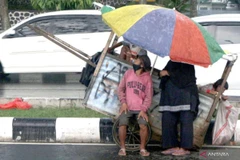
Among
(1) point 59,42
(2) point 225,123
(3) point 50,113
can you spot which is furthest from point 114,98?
(3) point 50,113

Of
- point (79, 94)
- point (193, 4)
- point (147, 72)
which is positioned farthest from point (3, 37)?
point (193, 4)

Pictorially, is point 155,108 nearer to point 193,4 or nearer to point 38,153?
point 38,153

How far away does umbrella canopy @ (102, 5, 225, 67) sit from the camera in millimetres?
6594

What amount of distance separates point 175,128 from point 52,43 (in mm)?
6392

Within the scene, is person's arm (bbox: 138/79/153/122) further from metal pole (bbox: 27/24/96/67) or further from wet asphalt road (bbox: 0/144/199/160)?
metal pole (bbox: 27/24/96/67)

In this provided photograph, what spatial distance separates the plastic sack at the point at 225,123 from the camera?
749 centimetres

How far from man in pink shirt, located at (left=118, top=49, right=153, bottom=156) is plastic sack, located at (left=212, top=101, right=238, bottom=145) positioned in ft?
3.05

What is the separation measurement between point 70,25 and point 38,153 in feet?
20.2

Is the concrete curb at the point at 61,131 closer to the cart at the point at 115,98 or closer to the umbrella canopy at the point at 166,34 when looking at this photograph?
the cart at the point at 115,98

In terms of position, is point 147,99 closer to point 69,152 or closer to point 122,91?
point 122,91

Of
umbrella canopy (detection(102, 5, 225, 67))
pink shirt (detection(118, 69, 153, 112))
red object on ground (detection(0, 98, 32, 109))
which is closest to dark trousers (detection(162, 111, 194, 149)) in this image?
pink shirt (detection(118, 69, 153, 112))

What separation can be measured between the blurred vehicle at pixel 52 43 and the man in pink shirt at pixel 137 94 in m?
5.93

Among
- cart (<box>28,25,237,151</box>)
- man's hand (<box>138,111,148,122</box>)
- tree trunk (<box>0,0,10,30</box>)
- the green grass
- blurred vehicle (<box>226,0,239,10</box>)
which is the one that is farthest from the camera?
blurred vehicle (<box>226,0,239,10</box>)

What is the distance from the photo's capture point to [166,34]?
668cm
